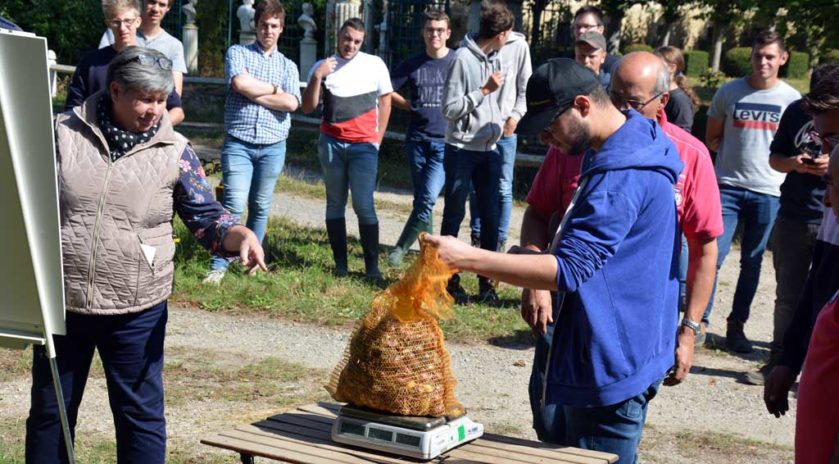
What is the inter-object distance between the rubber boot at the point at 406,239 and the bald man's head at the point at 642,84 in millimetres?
4702

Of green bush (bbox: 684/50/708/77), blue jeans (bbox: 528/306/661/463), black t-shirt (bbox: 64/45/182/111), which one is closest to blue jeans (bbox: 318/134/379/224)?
black t-shirt (bbox: 64/45/182/111)

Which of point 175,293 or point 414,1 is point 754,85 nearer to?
point 175,293

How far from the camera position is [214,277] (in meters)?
8.45

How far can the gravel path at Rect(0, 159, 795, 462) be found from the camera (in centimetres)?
601

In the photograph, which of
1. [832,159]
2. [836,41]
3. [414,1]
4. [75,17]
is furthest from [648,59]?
[75,17]

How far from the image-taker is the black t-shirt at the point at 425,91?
907cm

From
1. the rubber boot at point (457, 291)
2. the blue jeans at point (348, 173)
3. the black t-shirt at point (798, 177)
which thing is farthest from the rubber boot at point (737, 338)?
the blue jeans at point (348, 173)

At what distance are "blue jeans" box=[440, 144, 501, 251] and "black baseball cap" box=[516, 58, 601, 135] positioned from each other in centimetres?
479

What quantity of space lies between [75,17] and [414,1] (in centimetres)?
1033

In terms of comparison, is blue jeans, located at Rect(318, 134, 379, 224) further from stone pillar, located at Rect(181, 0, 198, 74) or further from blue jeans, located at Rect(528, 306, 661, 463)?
stone pillar, located at Rect(181, 0, 198, 74)

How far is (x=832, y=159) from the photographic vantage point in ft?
10.3

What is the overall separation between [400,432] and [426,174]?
5.54m

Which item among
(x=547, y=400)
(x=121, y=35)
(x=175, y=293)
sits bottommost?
(x=175, y=293)

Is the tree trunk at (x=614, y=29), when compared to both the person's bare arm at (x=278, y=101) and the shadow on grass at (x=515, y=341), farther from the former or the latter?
the shadow on grass at (x=515, y=341)
